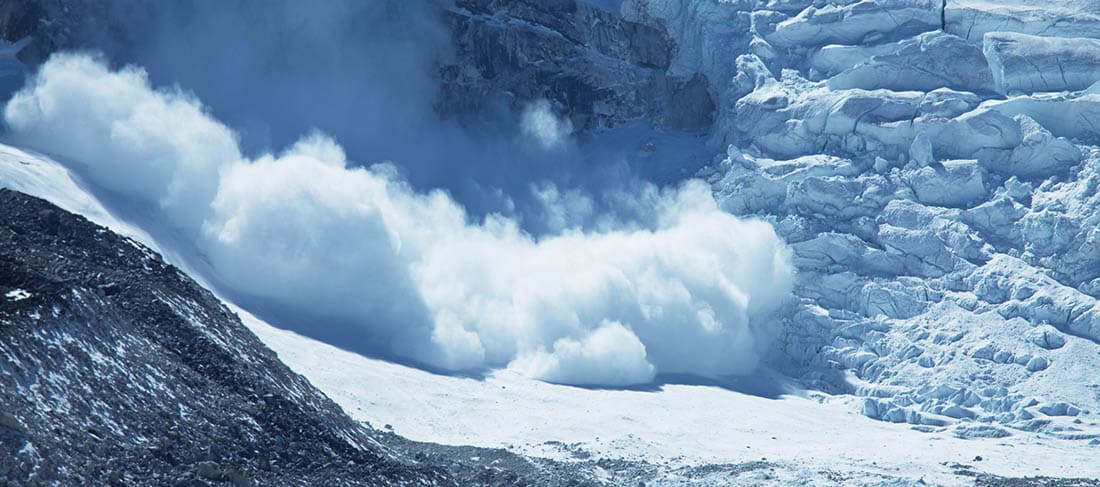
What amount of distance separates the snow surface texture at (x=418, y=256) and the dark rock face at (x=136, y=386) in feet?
68.2

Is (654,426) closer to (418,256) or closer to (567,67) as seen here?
(418,256)

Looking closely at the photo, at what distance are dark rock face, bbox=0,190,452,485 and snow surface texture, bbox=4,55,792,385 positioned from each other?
818 inches

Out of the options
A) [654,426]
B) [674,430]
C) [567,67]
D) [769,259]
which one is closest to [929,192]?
[769,259]

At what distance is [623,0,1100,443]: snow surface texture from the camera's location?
75.4 metres

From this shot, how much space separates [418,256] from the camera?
266 ft

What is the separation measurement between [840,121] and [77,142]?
3671 cm

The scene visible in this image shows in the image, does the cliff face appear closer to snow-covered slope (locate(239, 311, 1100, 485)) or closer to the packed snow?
the packed snow

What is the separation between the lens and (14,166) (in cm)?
6888

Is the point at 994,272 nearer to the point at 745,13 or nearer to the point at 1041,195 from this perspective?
the point at 1041,195

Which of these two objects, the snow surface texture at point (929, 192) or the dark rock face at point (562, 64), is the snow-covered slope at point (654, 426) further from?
the dark rock face at point (562, 64)

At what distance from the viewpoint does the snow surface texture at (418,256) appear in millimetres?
74688

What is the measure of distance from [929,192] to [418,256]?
80.2ft

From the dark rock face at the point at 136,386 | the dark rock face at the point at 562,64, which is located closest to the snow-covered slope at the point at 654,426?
the dark rock face at the point at 136,386

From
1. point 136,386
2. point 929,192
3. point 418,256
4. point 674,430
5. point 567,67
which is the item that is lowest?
point 136,386
